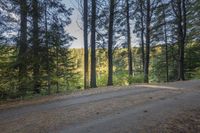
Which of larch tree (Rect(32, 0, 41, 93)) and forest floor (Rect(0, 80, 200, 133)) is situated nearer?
forest floor (Rect(0, 80, 200, 133))

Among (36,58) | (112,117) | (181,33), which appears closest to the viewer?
(112,117)

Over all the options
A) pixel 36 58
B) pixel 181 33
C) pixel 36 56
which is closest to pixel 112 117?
pixel 36 58

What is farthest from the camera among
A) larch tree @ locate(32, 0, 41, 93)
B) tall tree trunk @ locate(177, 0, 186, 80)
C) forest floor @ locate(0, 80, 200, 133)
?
tall tree trunk @ locate(177, 0, 186, 80)

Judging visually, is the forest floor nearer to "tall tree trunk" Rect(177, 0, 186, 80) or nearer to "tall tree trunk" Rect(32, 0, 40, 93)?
"tall tree trunk" Rect(32, 0, 40, 93)

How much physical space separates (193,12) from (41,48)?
20423 millimetres

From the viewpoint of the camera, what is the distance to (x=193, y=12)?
2914cm

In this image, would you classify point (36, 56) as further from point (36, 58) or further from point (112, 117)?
point (112, 117)

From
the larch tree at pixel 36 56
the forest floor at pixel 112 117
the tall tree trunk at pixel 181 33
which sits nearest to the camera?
the forest floor at pixel 112 117

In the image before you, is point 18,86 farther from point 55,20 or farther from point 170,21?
point 170,21

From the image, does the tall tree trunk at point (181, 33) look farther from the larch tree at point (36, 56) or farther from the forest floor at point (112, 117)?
the larch tree at point (36, 56)

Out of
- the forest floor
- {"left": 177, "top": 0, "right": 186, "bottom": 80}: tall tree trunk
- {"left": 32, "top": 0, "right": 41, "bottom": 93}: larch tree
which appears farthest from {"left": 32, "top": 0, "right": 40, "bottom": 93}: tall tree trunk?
{"left": 177, "top": 0, "right": 186, "bottom": 80}: tall tree trunk

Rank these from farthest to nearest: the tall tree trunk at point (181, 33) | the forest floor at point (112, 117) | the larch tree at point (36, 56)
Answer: the tall tree trunk at point (181, 33) < the larch tree at point (36, 56) < the forest floor at point (112, 117)

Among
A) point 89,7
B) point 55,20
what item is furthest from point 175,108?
point 89,7

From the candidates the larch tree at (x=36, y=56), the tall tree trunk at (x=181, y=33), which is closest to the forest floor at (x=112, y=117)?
the larch tree at (x=36, y=56)
